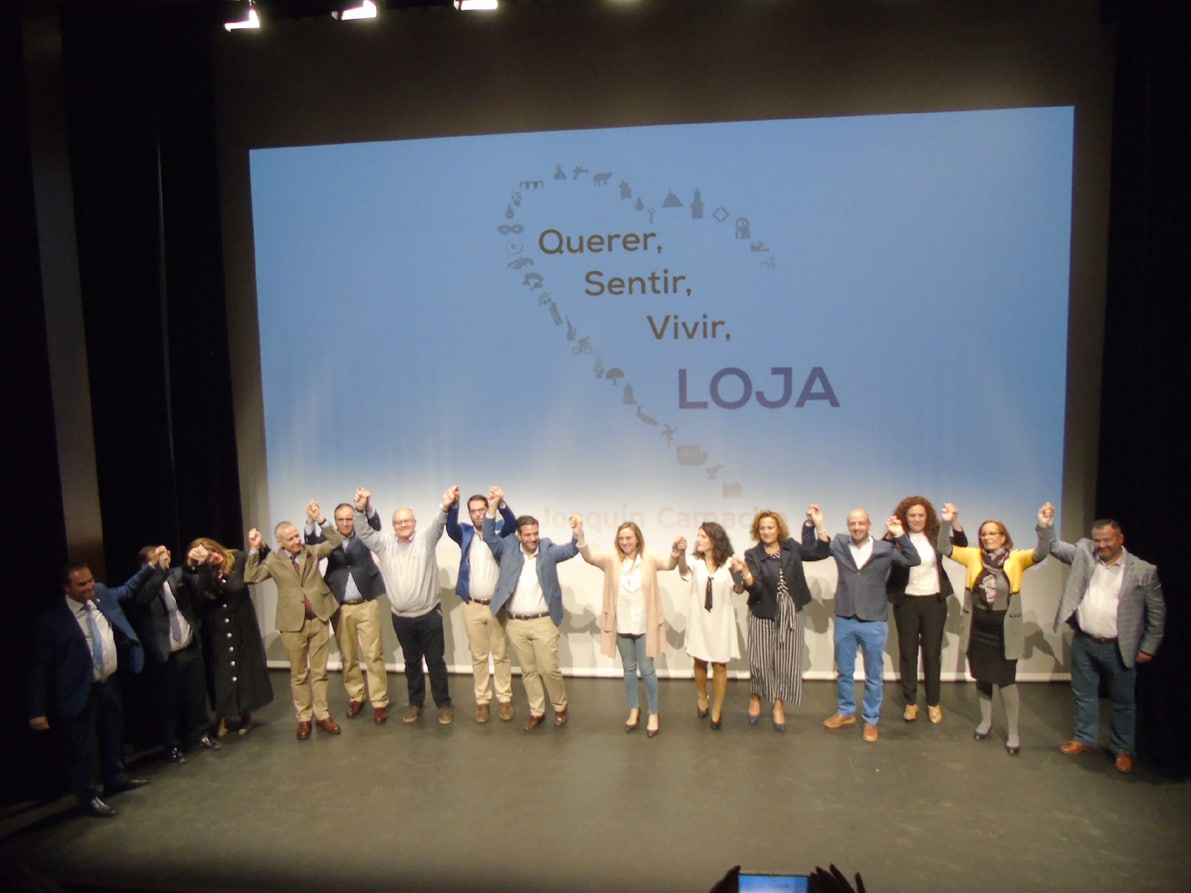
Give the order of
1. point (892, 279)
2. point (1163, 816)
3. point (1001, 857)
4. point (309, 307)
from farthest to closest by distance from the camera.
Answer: point (309, 307), point (892, 279), point (1163, 816), point (1001, 857)

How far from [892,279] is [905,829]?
11.1 feet

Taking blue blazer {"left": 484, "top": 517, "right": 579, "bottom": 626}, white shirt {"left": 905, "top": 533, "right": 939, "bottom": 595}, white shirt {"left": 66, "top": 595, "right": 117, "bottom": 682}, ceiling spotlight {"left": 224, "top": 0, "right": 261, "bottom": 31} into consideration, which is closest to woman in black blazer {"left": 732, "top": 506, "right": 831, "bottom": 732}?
white shirt {"left": 905, "top": 533, "right": 939, "bottom": 595}

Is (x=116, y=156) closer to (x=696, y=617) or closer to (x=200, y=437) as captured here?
(x=200, y=437)

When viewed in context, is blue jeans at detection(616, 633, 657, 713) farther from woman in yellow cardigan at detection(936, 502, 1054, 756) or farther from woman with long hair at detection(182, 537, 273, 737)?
woman with long hair at detection(182, 537, 273, 737)

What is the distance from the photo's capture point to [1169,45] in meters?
4.68

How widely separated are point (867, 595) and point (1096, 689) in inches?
51.6

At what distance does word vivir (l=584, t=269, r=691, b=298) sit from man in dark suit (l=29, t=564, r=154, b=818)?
3499 mm

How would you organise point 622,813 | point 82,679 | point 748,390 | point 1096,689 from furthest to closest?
point 748,390 < point 1096,689 < point 82,679 < point 622,813

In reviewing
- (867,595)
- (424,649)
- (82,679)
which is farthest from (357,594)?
(867,595)

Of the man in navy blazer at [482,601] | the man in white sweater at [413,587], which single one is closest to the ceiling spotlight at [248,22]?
the man in white sweater at [413,587]

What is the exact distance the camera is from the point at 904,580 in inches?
205

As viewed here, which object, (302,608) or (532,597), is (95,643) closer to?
(302,608)

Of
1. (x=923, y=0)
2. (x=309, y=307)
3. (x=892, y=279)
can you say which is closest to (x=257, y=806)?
(x=309, y=307)

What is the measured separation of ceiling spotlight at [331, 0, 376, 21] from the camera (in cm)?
516
